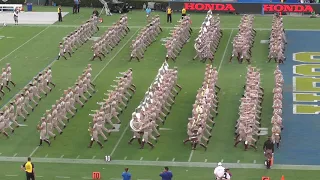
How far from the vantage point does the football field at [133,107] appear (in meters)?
42.2

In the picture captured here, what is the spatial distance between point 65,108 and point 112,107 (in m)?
2.07

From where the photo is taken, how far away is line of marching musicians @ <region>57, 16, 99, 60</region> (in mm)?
60531

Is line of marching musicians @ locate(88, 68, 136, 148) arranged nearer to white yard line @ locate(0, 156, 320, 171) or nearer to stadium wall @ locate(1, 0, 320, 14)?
white yard line @ locate(0, 156, 320, 171)

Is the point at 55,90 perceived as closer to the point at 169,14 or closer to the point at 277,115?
the point at 277,115

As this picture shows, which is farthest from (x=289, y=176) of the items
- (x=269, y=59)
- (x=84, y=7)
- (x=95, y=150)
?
(x=84, y=7)

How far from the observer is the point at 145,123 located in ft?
146

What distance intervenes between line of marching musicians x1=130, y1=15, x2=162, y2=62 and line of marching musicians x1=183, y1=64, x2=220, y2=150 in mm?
9106

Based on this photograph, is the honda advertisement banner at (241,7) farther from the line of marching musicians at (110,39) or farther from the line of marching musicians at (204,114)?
the line of marching musicians at (204,114)

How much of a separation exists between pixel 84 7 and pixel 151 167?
121 ft

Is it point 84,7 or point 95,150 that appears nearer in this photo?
point 95,150

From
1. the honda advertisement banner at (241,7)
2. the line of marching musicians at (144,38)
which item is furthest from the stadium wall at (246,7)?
the line of marching musicians at (144,38)

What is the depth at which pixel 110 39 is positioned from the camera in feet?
205

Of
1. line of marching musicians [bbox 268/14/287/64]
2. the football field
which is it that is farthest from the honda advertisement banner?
line of marching musicians [bbox 268/14/287/64]

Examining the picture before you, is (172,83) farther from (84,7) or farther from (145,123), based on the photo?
(84,7)
